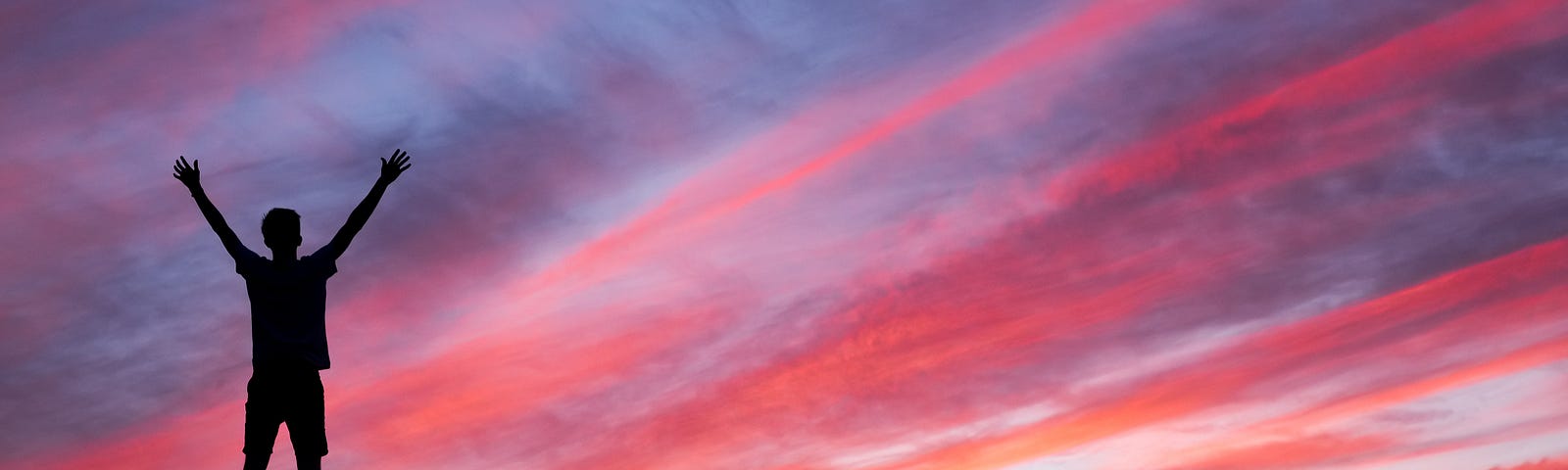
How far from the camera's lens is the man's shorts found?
10.4 m

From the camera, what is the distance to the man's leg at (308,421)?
10.5m

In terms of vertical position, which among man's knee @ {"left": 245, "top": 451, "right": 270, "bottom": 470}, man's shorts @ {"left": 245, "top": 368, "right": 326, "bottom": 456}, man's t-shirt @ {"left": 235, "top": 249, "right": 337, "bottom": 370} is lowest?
man's knee @ {"left": 245, "top": 451, "right": 270, "bottom": 470}

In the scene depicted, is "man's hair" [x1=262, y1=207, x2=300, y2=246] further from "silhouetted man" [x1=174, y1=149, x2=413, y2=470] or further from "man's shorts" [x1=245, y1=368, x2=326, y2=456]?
"man's shorts" [x1=245, y1=368, x2=326, y2=456]

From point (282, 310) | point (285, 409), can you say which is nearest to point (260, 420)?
point (285, 409)

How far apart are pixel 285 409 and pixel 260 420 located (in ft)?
0.80

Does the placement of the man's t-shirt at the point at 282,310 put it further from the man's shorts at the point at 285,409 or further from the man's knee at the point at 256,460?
the man's knee at the point at 256,460

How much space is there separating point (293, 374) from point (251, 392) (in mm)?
376

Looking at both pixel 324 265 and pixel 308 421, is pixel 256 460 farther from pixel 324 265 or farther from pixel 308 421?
pixel 324 265

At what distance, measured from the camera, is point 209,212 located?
10.7m

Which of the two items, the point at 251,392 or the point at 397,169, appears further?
the point at 397,169

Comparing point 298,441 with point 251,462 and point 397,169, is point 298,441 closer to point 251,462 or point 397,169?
point 251,462

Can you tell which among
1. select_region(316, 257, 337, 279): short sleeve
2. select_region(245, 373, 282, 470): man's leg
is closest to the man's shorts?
select_region(245, 373, 282, 470): man's leg

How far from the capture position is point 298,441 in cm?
1066

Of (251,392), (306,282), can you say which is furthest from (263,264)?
(251,392)
